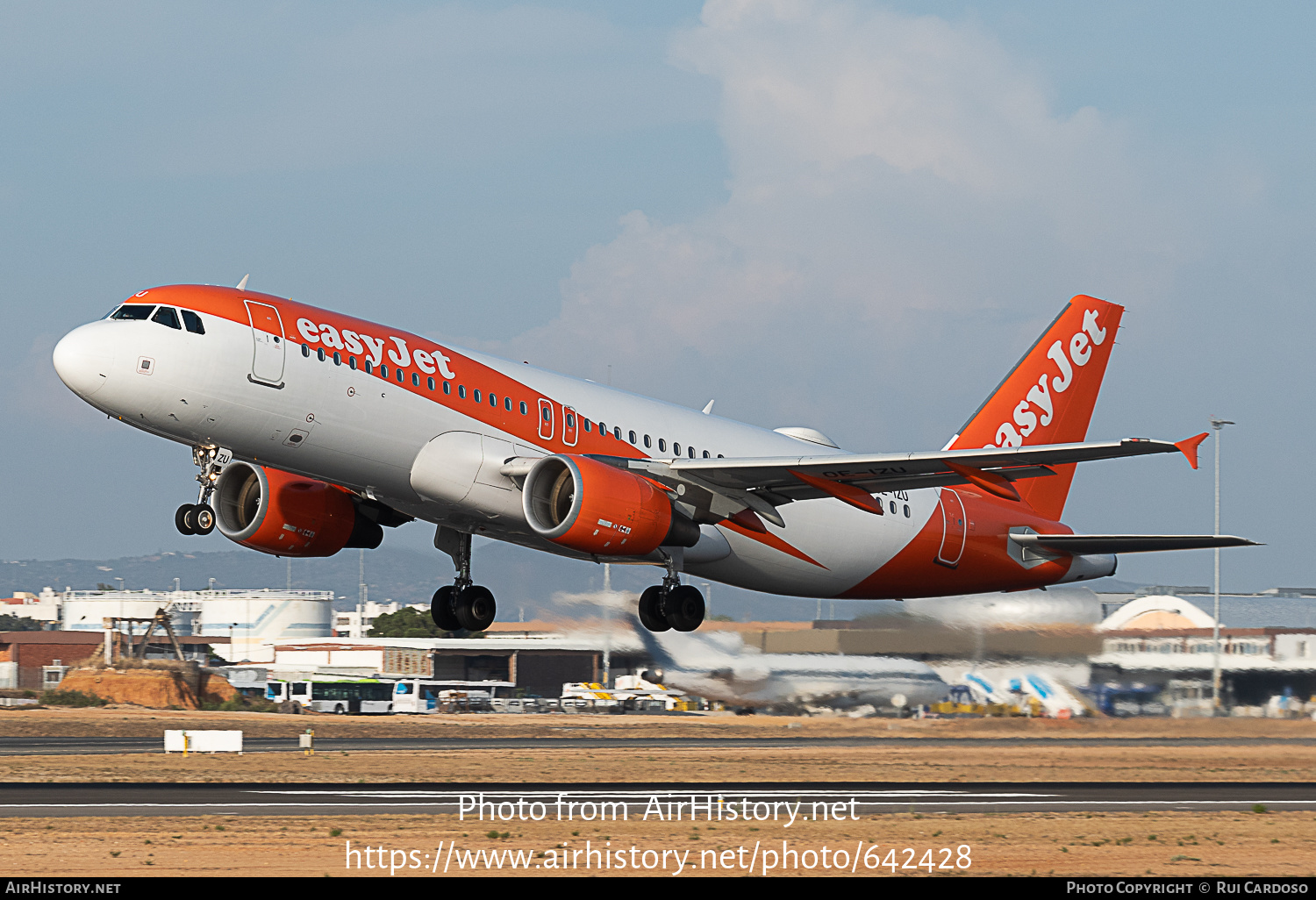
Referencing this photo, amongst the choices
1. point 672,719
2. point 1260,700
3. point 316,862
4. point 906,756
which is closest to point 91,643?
point 672,719

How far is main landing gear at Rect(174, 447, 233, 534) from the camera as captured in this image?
2727cm

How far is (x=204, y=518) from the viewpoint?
27.5m

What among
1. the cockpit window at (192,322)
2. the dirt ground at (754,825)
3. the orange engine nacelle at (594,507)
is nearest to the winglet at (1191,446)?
the dirt ground at (754,825)

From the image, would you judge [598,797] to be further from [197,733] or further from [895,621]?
[197,733]

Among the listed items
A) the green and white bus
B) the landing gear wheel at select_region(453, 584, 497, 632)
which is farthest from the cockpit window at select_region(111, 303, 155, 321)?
the green and white bus

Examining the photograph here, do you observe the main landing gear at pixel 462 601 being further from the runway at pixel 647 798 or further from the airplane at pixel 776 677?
the airplane at pixel 776 677

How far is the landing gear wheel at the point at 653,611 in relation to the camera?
1284 inches

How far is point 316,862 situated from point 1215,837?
15.5 metres

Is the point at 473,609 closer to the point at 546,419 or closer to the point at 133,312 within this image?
the point at 546,419

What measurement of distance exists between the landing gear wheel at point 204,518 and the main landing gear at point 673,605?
30.9 feet

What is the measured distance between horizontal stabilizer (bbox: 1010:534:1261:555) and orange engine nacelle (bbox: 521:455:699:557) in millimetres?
11579

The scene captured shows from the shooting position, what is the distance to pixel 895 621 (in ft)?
135

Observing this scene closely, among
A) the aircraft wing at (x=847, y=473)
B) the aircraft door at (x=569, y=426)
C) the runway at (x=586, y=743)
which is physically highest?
the aircraft door at (x=569, y=426)
